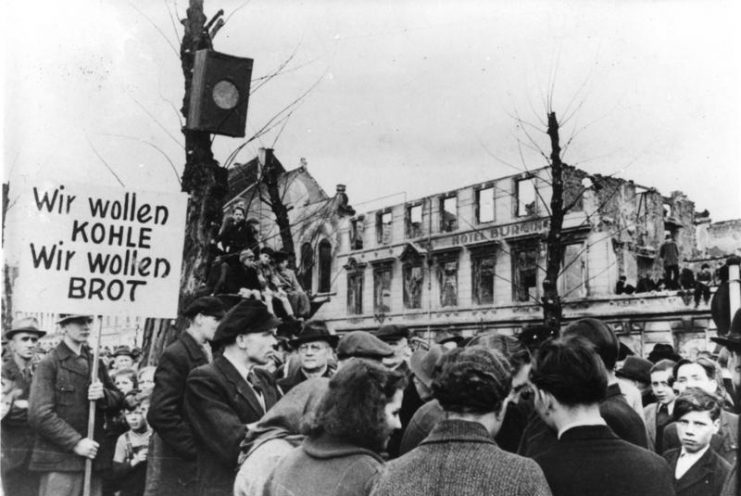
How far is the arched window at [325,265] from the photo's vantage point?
39.8 meters

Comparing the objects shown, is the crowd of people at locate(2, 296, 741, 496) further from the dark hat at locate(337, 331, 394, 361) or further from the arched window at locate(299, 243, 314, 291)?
the arched window at locate(299, 243, 314, 291)

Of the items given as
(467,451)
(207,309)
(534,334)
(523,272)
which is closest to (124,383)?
(207,309)

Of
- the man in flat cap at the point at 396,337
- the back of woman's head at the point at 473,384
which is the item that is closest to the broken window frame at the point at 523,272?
the man in flat cap at the point at 396,337

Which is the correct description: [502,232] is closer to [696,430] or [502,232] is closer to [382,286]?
[382,286]

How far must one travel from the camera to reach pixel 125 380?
22.0ft

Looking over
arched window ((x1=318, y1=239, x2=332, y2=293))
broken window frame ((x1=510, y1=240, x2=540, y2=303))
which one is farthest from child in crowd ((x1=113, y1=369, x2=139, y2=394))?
arched window ((x1=318, y1=239, x2=332, y2=293))

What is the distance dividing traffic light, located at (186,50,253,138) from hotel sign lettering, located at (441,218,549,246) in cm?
2688

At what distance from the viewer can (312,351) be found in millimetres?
5695

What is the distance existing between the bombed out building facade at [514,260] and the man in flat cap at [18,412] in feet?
72.8

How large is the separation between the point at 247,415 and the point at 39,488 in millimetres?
2135

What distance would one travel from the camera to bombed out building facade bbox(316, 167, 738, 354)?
91.2ft

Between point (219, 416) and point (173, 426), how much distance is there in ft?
1.98

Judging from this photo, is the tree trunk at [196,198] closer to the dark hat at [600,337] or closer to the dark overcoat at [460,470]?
the dark hat at [600,337]

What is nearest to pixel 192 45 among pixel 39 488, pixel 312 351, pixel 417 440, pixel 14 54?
pixel 14 54
